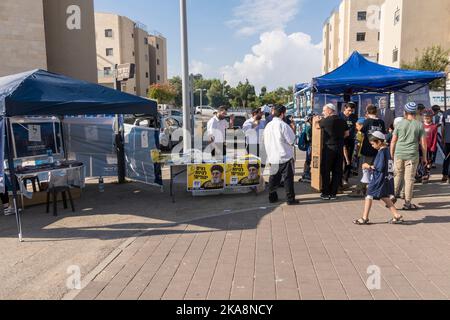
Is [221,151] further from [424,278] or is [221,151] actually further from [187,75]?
[424,278]

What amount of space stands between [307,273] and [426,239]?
2.07 meters

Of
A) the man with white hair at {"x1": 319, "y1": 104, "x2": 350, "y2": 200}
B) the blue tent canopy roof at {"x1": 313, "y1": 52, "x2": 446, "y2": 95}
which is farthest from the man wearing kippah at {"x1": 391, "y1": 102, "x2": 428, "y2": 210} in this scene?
the blue tent canopy roof at {"x1": 313, "y1": 52, "x2": 446, "y2": 95}

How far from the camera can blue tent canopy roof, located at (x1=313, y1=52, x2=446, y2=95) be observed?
28.9 ft

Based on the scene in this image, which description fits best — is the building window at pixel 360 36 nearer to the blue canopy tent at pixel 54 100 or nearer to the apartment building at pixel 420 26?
the apartment building at pixel 420 26

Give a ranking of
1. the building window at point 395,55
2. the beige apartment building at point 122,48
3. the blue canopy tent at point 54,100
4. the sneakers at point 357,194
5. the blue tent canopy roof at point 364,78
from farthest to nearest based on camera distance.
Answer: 1. the beige apartment building at point 122,48
2. the building window at point 395,55
3. the blue tent canopy roof at point 364,78
4. the sneakers at point 357,194
5. the blue canopy tent at point 54,100

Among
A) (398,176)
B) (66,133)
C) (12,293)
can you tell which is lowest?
(12,293)

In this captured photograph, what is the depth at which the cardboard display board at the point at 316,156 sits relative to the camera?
7516 mm

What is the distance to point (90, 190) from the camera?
29.1 feet

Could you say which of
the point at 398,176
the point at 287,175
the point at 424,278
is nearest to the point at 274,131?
the point at 287,175

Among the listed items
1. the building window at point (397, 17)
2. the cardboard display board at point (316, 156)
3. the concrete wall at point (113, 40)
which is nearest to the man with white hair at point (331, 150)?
the cardboard display board at point (316, 156)

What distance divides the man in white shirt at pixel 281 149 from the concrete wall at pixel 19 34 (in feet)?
74.0

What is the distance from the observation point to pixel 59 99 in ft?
19.6

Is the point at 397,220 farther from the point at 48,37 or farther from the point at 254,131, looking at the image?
the point at 48,37

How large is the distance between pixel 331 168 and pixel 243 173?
1.82 meters
